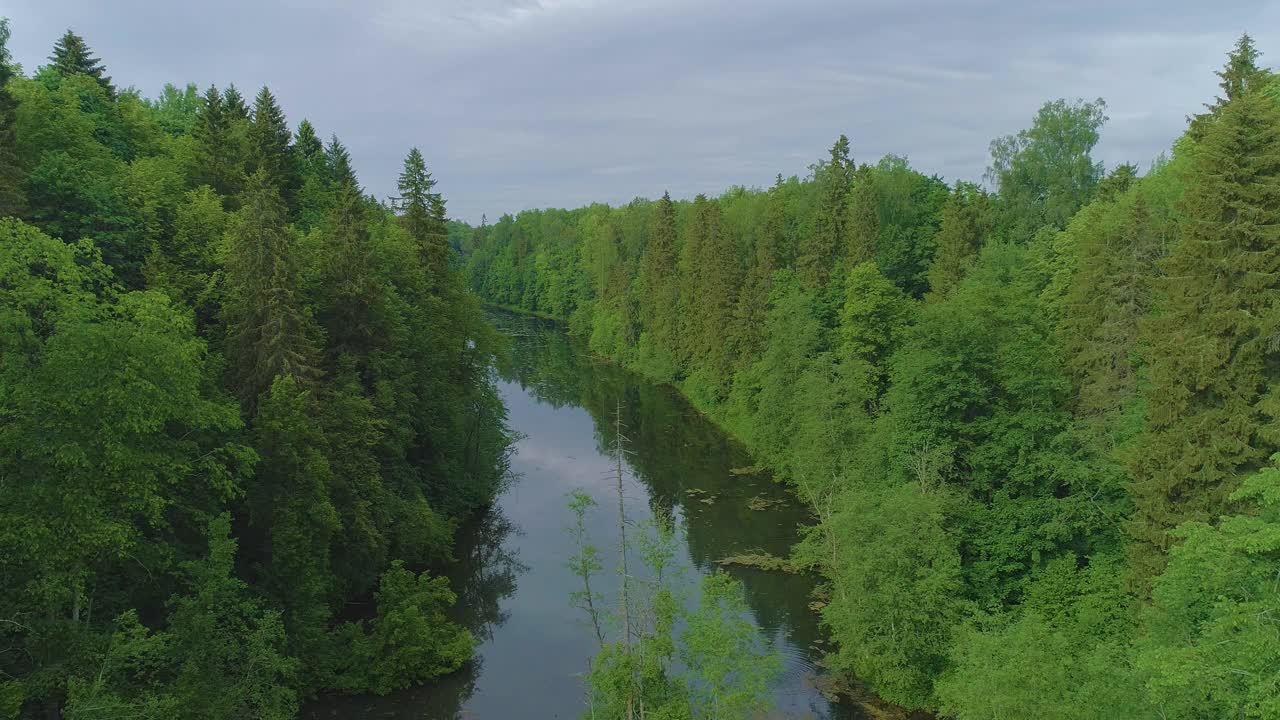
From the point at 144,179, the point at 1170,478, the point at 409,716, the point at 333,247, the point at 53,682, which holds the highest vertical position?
the point at 144,179

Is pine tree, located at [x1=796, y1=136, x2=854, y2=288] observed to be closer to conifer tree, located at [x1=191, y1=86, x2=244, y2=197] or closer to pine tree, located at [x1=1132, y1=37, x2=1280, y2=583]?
pine tree, located at [x1=1132, y1=37, x2=1280, y2=583]

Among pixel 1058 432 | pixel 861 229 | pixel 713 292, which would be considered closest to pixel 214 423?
pixel 1058 432

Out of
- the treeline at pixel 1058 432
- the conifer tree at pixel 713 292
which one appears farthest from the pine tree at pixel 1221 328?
the conifer tree at pixel 713 292

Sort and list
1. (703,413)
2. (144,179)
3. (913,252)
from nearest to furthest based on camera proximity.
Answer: (144,179) → (913,252) → (703,413)

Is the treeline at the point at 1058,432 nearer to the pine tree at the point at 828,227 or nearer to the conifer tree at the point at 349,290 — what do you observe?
the pine tree at the point at 828,227

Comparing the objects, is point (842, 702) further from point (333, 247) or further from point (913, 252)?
point (913, 252)

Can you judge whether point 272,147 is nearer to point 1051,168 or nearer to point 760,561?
point 760,561

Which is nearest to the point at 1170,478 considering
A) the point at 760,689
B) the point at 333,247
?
the point at 760,689
